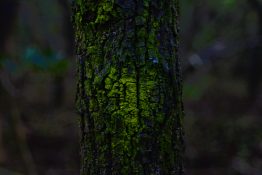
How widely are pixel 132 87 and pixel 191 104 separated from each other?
1441 centimetres

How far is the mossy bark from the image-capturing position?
1836 mm

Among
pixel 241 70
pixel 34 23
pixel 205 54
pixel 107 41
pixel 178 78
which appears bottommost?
pixel 178 78

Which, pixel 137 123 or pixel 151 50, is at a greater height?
pixel 151 50

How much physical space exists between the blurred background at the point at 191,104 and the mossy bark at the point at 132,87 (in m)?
3.27

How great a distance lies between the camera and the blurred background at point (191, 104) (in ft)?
26.5

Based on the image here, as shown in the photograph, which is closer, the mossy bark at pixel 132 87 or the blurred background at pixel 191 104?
the mossy bark at pixel 132 87

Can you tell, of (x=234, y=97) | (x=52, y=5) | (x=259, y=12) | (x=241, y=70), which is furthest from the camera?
(x=52, y=5)

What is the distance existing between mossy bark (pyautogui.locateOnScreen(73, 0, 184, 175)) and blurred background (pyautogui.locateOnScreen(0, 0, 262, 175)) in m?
3.27

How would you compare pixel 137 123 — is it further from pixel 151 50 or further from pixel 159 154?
pixel 151 50

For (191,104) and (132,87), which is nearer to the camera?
(132,87)

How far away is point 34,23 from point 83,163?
22.4 m

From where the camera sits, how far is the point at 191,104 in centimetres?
1616

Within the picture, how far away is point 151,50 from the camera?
1844 millimetres

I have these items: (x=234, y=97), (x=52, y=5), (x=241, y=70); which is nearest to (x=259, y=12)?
(x=234, y=97)
